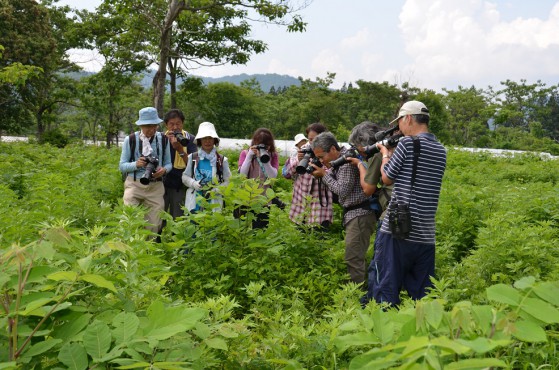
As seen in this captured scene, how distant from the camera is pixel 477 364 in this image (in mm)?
1048

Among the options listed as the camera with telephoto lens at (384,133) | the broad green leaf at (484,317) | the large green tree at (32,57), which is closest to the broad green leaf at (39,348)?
the broad green leaf at (484,317)

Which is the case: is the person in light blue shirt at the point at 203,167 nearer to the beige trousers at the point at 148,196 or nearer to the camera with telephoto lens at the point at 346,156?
the beige trousers at the point at 148,196

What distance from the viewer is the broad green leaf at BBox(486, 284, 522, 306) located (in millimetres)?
1333

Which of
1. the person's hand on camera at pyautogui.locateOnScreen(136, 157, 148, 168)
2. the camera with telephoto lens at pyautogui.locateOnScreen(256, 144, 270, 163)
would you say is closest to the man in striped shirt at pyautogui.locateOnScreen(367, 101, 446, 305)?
the camera with telephoto lens at pyautogui.locateOnScreen(256, 144, 270, 163)

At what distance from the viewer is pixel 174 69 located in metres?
18.2

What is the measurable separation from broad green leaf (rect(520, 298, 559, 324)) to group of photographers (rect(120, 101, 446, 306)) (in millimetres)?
1698

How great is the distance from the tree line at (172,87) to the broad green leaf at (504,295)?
10178 mm

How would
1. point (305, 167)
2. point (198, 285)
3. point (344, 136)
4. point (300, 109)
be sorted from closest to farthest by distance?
point (198, 285) → point (305, 167) → point (344, 136) → point (300, 109)

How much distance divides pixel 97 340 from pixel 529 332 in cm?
114

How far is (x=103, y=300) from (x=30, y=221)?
1.96 metres

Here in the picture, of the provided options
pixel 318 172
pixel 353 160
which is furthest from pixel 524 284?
pixel 318 172

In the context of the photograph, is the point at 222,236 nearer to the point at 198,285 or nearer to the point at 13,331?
the point at 198,285

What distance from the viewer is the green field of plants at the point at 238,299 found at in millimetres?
1321

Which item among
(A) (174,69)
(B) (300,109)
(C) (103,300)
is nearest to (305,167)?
(C) (103,300)
